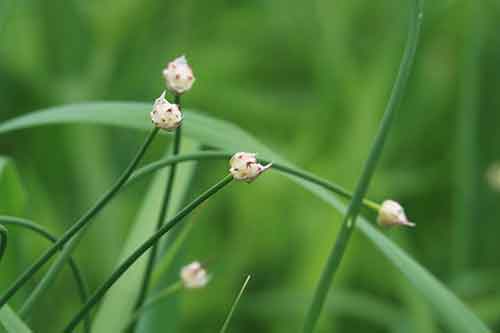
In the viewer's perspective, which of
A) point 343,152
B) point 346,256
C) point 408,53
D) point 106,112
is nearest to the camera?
point 408,53

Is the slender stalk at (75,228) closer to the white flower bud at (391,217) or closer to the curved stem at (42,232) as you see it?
the curved stem at (42,232)

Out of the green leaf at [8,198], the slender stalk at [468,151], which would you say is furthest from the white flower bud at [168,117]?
the slender stalk at [468,151]

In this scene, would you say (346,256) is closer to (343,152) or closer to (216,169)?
(343,152)

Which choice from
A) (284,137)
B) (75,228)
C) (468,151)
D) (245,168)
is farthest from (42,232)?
(284,137)

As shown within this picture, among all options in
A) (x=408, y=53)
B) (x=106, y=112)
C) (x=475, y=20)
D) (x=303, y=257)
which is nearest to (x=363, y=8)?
(x=475, y=20)

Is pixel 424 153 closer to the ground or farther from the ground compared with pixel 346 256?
farther from the ground

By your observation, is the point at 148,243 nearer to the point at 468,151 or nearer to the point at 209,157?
the point at 209,157
